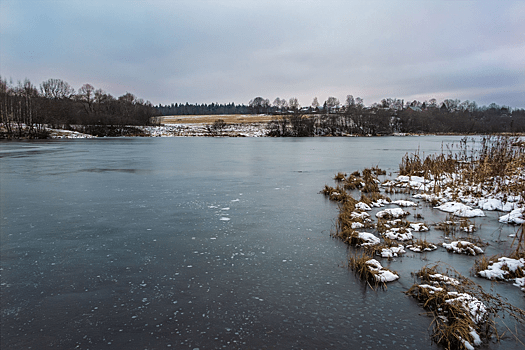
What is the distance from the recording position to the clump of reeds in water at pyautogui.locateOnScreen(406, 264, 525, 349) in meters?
3.65

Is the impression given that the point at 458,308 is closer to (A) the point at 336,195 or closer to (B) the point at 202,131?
(A) the point at 336,195

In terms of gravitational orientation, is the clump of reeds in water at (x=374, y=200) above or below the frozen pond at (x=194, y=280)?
above

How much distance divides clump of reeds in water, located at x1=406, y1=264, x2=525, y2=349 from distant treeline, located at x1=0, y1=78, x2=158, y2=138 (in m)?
67.6

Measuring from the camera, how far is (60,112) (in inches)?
2739

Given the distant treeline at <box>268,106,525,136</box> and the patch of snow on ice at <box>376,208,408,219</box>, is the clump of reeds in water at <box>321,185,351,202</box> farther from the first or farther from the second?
the distant treeline at <box>268,106,525,136</box>

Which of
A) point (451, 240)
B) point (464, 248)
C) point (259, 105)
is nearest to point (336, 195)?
point (451, 240)

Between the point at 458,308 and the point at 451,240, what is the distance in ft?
10.8

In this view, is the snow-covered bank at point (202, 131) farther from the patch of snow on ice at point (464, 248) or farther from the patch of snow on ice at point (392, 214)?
the patch of snow on ice at point (464, 248)

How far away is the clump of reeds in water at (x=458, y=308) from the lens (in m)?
3.65

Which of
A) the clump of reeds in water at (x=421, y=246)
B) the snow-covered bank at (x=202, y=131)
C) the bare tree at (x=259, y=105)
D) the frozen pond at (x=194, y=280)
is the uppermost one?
the bare tree at (x=259, y=105)

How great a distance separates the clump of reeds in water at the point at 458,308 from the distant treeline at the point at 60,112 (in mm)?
67600

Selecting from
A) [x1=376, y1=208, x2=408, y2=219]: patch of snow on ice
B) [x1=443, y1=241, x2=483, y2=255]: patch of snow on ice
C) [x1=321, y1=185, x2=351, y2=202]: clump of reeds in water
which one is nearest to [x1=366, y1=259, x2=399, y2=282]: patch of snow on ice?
[x1=443, y1=241, x2=483, y2=255]: patch of snow on ice

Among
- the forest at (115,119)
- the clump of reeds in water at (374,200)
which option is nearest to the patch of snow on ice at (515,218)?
the clump of reeds in water at (374,200)

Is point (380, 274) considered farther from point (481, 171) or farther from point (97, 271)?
point (481, 171)
